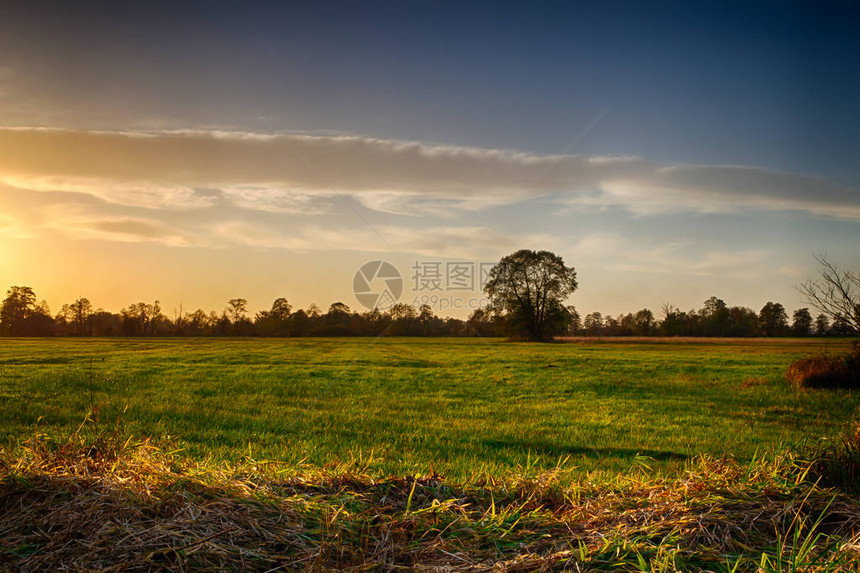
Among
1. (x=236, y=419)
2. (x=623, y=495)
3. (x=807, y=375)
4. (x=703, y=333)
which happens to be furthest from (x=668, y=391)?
(x=703, y=333)

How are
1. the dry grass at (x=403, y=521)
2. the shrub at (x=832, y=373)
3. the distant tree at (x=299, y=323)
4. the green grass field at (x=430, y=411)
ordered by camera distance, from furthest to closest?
the distant tree at (x=299, y=323) < the shrub at (x=832, y=373) < the green grass field at (x=430, y=411) < the dry grass at (x=403, y=521)

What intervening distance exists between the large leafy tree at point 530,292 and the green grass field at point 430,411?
41389mm

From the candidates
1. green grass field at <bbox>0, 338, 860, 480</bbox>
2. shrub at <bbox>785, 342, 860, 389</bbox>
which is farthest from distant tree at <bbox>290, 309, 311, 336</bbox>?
shrub at <bbox>785, 342, 860, 389</bbox>

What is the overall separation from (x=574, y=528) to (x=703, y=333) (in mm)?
78609

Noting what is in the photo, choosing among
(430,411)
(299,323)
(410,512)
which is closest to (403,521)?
(410,512)

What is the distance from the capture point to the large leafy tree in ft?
225

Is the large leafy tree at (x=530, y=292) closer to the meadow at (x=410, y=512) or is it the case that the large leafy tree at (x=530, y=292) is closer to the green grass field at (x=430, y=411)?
the green grass field at (x=430, y=411)

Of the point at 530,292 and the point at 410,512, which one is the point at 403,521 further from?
the point at 530,292

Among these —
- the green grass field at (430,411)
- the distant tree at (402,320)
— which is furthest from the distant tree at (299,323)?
the green grass field at (430,411)

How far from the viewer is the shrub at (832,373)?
20891 mm

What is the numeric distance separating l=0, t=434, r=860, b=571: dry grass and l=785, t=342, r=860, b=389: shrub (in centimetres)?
2086

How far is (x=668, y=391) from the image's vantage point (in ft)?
65.8

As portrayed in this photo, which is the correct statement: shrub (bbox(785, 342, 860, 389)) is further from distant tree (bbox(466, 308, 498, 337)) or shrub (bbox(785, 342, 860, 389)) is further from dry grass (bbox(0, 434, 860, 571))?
distant tree (bbox(466, 308, 498, 337))

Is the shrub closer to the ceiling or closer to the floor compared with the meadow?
closer to the floor
